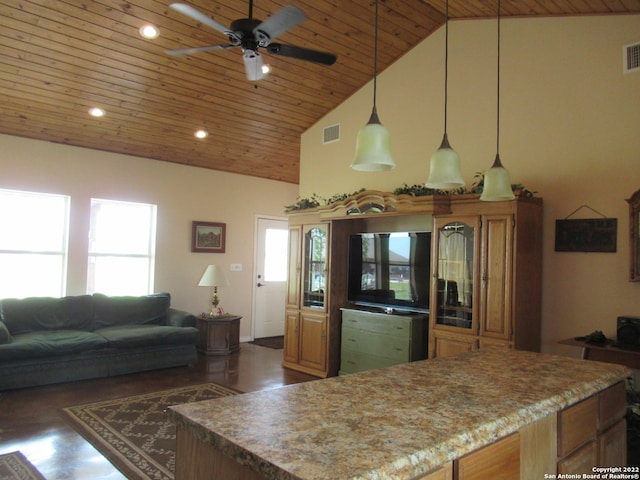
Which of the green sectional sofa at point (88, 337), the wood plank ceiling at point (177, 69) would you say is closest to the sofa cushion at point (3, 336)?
the green sectional sofa at point (88, 337)

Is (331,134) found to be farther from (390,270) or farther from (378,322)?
(378,322)

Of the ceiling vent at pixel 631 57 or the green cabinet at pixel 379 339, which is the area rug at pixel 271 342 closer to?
the green cabinet at pixel 379 339

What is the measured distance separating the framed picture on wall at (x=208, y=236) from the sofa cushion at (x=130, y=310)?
0.99 m

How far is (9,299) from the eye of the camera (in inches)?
211

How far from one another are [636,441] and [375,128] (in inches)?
98.6

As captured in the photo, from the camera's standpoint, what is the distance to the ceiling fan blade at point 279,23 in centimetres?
267

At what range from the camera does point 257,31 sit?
9.65 ft

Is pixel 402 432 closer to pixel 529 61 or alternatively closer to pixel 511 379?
pixel 511 379

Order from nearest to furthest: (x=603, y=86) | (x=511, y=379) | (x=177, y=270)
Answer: (x=511, y=379)
(x=603, y=86)
(x=177, y=270)

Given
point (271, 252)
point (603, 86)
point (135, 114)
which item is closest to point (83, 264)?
point (135, 114)

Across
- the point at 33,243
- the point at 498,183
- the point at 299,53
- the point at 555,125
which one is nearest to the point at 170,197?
the point at 33,243

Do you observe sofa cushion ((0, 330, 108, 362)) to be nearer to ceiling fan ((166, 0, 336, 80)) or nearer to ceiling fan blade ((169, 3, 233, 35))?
ceiling fan ((166, 0, 336, 80))

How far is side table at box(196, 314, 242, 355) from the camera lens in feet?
21.6

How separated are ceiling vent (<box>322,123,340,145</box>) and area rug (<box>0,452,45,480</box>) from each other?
461cm
